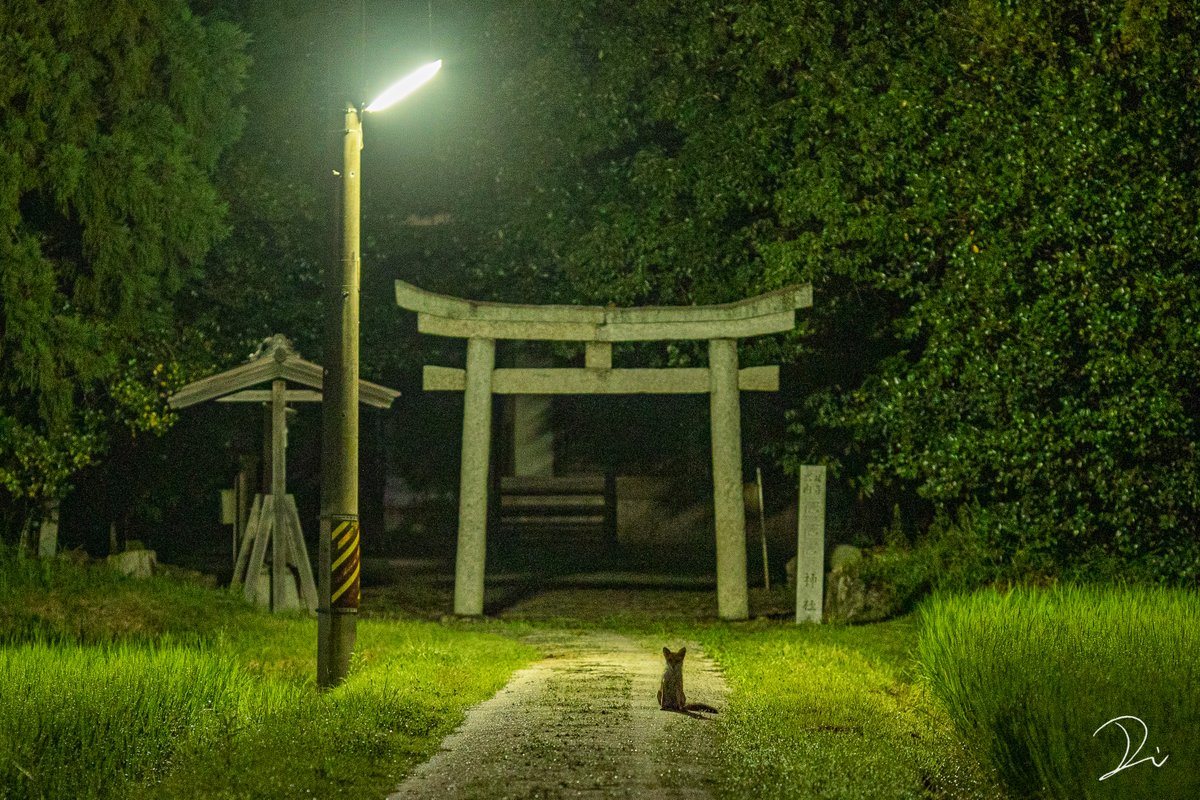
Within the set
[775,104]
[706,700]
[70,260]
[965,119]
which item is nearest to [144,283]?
[70,260]

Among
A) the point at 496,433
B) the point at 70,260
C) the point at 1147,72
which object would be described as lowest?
the point at 496,433

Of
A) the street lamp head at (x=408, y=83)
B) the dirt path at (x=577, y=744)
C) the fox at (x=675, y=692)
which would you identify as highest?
the street lamp head at (x=408, y=83)

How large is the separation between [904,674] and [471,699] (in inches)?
164

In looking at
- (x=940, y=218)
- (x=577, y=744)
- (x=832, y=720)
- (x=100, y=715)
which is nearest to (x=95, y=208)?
(x=940, y=218)

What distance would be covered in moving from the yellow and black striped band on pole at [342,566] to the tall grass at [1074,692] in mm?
4758

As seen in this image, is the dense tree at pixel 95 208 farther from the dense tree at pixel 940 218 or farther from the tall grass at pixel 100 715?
the tall grass at pixel 100 715

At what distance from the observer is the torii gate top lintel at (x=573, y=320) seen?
19734mm

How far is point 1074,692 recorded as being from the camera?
8.48 m

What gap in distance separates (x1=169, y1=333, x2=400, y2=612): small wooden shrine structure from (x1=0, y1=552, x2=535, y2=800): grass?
3.14m

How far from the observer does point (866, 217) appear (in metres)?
19.9

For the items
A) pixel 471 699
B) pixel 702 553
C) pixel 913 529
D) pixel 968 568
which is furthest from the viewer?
pixel 702 553

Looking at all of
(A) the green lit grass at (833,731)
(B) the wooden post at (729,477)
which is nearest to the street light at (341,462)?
(A) the green lit grass at (833,731)

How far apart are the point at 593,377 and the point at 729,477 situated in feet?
7.23

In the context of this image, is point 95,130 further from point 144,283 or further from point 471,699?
point 471,699
